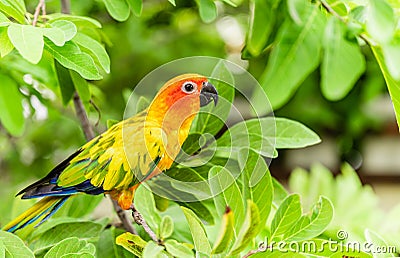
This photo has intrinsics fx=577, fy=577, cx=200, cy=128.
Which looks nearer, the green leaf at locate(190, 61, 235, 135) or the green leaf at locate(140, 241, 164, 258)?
the green leaf at locate(140, 241, 164, 258)

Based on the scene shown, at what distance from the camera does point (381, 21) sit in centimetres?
43

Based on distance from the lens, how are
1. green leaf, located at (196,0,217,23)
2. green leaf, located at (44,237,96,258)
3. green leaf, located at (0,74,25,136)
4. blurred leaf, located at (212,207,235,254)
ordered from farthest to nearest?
green leaf, located at (0,74,25,136), green leaf, located at (196,0,217,23), green leaf, located at (44,237,96,258), blurred leaf, located at (212,207,235,254)

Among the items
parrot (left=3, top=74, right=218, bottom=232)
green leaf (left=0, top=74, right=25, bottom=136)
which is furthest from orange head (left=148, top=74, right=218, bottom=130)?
green leaf (left=0, top=74, right=25, bottom=136)

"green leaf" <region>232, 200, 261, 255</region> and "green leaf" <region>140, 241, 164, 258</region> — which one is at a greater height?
"green leaf" <region>232, 200, 261, 255</region>

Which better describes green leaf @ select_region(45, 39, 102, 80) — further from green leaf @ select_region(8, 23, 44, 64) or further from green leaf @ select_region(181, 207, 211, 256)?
green leaf @ select_region(181, 207, 211, 256)

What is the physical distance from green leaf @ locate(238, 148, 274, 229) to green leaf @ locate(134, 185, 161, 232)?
8 centimetres

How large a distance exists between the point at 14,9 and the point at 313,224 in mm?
294

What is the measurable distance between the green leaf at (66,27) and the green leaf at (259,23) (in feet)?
0.77

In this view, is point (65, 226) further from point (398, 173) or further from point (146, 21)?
point (398, 173)

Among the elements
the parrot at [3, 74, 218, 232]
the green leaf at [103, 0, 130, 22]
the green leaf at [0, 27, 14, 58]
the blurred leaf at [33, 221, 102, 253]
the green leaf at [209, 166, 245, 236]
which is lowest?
the blurred leaf at [33, 221, 102, 253]

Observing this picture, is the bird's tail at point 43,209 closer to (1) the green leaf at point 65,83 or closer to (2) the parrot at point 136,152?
(2) the parrot at point 136,152

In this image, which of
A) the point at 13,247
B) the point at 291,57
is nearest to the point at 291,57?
the point at 291,57

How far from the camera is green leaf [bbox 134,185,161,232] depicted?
47 cm

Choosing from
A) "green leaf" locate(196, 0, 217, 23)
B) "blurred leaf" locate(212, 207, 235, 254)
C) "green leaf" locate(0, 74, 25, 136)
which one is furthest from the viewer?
"green leaf" locate(0, 74, 25, 136)
